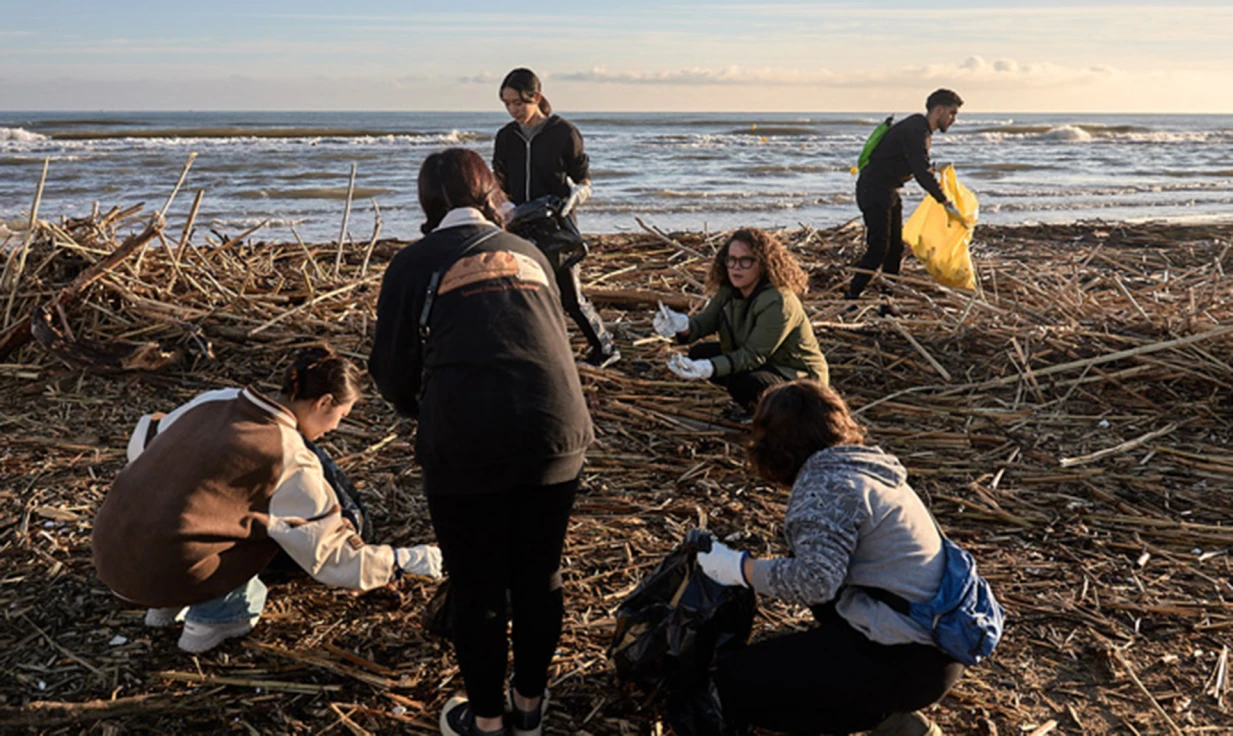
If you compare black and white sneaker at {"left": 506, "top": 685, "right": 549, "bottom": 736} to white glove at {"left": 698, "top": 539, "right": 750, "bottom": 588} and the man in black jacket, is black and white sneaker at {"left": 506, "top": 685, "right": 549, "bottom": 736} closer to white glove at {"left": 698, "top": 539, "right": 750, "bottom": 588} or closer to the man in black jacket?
white glove at {"left": 698, "top": 539, "right": 750, "bottom": 588}

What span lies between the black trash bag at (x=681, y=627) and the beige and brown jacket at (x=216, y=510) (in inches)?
34.0

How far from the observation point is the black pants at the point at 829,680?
8.29 feet

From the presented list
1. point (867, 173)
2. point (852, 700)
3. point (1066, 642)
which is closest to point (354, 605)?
point (852, 700)

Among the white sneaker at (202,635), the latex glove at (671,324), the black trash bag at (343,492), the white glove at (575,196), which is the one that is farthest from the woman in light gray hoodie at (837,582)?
the white glove at (575,196)

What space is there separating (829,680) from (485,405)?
1.14 metres

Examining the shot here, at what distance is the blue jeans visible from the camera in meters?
3.04

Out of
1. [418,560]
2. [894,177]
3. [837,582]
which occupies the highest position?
[894,177]

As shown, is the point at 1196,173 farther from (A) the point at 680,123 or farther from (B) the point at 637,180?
(A) the point at 680,123

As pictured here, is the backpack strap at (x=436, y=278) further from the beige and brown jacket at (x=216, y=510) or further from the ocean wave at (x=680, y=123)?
the ocean wave at (x=680, y=123)

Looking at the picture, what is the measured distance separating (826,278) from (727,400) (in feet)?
10.5

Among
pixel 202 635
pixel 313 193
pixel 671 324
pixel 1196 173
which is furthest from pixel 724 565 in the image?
pixel 1196 173

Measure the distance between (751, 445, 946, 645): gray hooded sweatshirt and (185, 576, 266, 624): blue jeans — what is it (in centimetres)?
163

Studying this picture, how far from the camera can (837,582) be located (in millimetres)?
2434

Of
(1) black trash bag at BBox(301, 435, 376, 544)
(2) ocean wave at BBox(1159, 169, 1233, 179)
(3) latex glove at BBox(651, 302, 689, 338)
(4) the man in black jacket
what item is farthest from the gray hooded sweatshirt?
(2) ocean wave at BBox(1159, 169, 1233, 179)
